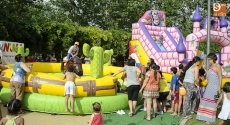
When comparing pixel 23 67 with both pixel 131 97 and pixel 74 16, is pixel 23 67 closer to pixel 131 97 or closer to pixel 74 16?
pixel 131 97

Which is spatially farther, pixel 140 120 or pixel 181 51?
pixel 181 51

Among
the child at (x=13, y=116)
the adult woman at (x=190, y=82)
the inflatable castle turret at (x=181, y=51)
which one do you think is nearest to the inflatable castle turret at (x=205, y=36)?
the inflatable castle turret at (x=181, y=51)

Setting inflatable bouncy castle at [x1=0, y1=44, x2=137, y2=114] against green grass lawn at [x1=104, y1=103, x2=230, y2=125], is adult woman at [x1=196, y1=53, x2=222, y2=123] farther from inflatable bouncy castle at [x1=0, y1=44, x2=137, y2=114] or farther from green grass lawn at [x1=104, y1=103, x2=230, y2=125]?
inflatable bouncy castle at [x1=0, y1=44, x2=137, y2=114]

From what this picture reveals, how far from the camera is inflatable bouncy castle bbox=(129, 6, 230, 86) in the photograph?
1362 cm

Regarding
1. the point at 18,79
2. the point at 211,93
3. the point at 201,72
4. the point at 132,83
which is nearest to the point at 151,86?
the point at 132,83

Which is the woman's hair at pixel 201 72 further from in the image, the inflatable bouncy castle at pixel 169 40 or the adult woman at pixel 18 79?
the inflatable bouncy castle at pixel 169 40

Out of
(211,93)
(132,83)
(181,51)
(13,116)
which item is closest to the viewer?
(13,116)

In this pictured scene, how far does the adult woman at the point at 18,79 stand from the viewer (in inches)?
279

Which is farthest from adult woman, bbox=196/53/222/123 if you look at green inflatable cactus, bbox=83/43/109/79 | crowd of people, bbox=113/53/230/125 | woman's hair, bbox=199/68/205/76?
green inflatable cactus, bbox=83/43/109/79

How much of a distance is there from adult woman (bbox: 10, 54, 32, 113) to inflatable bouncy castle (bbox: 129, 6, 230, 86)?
7803 millimetres

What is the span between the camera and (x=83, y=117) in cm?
712

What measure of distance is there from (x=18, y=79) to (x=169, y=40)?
1117cm

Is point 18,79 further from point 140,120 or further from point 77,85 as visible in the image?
point 140,120

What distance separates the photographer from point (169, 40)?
55.3 ft
